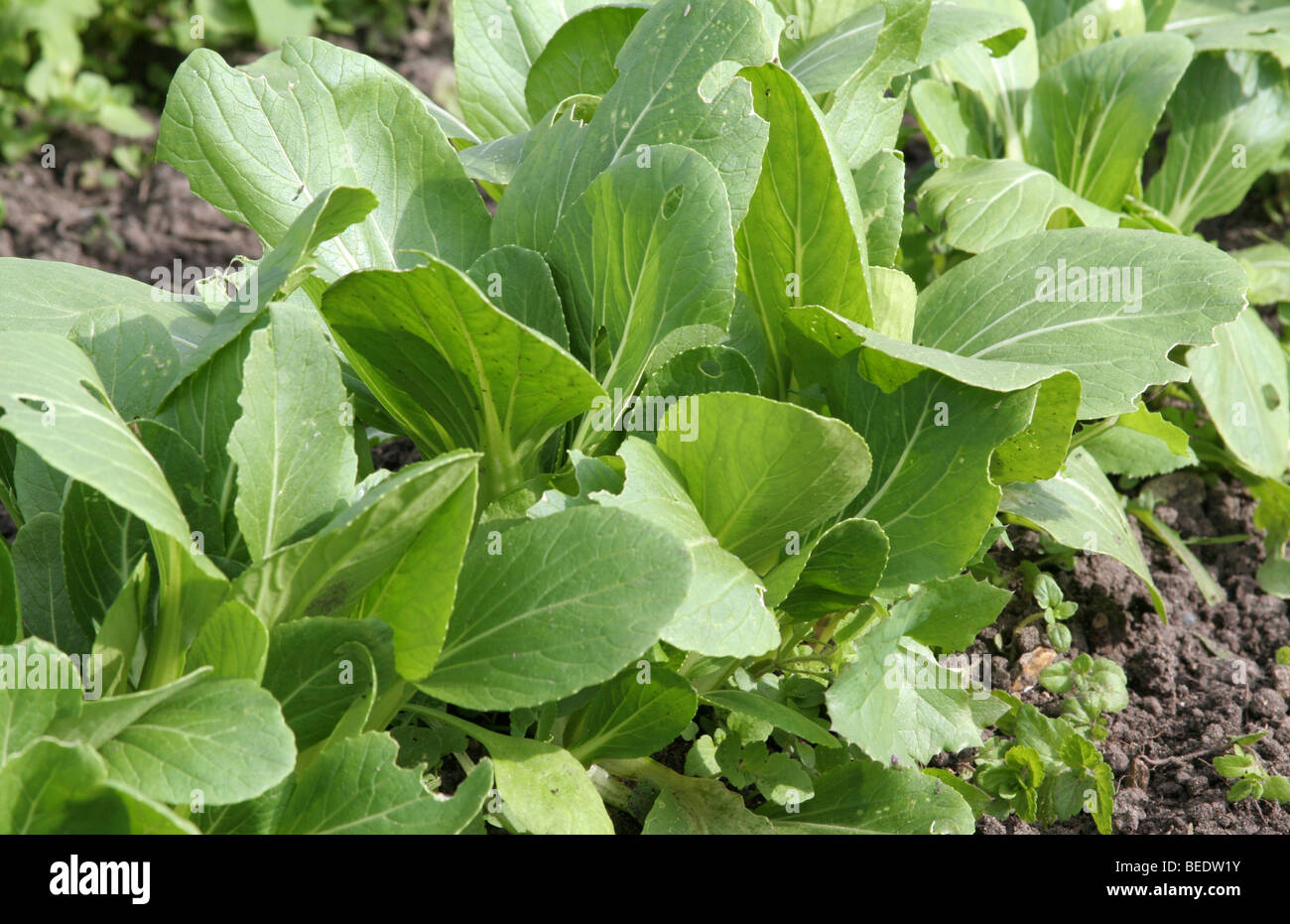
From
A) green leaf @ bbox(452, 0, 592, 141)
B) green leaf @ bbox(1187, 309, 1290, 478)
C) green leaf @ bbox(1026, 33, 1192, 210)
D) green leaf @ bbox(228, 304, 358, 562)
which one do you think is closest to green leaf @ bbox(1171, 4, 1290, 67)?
green leaf @ bbox(1026, 33, 1192, 210)

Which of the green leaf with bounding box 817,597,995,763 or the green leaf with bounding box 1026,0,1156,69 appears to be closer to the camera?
the green leaf with bounding box 817,597,995,763

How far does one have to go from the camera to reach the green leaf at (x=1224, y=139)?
329 cm

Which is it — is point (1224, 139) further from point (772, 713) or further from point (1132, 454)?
point (772, 713)

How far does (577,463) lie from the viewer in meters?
1.75

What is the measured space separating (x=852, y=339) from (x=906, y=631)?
47 centimetres

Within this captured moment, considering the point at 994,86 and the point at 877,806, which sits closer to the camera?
the point at 877,806

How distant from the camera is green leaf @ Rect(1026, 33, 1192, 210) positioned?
2889 millimetres

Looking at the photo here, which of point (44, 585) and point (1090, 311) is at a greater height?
point (1090, 311)

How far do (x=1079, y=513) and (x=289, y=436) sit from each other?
1572 millimetres

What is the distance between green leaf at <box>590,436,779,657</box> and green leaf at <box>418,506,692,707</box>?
0.14 feet

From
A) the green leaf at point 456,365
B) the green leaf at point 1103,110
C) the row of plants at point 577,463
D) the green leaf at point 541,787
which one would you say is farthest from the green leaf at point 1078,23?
the green leaf at point 541,787

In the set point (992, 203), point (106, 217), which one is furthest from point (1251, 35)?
point (106, 217)

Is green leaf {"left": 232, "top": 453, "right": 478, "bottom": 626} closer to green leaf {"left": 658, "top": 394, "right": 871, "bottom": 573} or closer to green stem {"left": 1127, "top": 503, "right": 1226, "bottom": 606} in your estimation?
green leaf {"left": 658, "top": 394, "right": 871, "bottom": 573}
